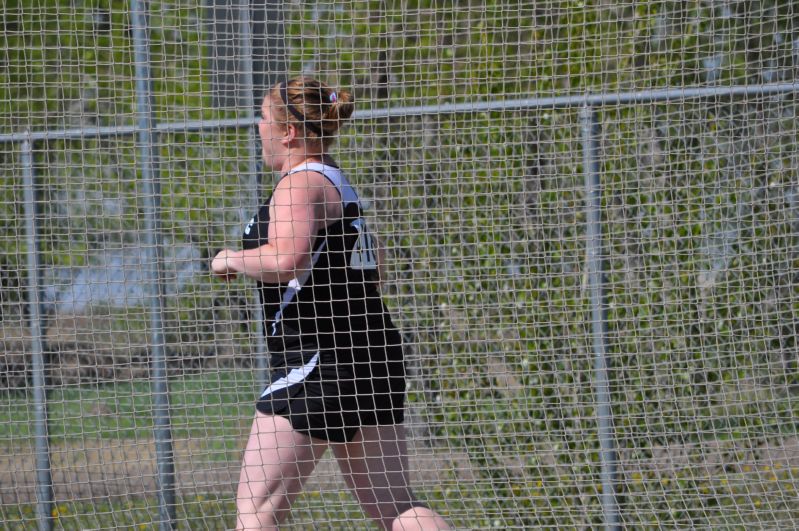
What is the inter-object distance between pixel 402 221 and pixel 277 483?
5.24 feet

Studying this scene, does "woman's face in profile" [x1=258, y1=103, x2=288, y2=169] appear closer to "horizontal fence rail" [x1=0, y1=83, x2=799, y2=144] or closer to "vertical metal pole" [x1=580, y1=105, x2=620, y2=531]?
"horizontal fence rail" [x1=0, y1=83, x2=799, y2=144]

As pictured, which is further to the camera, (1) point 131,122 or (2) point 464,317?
(1) point 131,122

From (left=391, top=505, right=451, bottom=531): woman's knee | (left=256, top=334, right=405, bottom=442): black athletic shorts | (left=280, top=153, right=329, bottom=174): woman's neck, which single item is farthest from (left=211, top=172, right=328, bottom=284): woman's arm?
(left=391, top=505, right=451, bottom=531): woman's knee

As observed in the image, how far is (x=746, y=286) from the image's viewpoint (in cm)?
364

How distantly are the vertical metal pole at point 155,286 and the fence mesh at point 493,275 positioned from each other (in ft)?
0.17

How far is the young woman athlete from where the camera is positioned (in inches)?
108

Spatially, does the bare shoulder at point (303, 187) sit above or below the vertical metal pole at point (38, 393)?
above

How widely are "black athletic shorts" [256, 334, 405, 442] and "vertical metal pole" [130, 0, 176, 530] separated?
1.01m

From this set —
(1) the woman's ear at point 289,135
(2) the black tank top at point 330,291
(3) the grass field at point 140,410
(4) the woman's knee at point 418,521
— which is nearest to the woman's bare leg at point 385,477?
(4) the woman's knee at point 418,521

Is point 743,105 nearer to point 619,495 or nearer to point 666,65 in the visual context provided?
point 666,65

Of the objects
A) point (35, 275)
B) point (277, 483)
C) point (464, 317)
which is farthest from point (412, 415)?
point (35, 275)

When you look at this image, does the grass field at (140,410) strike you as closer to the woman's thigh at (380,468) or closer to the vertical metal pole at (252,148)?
the vertical metal pole at (252,148)

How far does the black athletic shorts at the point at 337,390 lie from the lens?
9.02ft

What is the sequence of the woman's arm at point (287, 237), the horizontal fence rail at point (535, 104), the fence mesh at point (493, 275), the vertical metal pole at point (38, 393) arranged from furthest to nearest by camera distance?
the vertical metal pole at point (38, 393) → the fence mesh at point (493, 275) → the horizontal fence rail at point (535, 104) → the woman's arm at point (287, 237)
